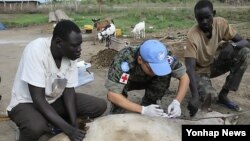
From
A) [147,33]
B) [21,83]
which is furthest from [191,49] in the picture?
[147,33]

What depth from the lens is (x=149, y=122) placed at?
3.09 metres

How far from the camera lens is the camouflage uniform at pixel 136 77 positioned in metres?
3.62

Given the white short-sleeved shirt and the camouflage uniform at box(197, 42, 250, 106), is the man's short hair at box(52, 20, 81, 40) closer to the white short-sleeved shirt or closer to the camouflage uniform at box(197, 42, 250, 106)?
the white short-sleeved shirt

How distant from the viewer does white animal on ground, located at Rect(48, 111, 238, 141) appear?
9.75 ft

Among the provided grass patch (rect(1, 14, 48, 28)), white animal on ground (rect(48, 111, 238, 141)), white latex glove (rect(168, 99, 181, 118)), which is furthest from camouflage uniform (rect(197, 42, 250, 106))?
grass patch (rect(1, 14, 48, 28))

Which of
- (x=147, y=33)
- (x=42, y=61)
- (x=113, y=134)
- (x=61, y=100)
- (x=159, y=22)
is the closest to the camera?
(x=113, y=134)

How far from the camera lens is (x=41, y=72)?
3.20 meters

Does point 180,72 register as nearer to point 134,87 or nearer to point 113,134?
point 134,87

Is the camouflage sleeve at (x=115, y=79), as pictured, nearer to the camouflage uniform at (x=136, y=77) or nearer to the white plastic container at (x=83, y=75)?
the camouflage uniform at (x=136, y=77)

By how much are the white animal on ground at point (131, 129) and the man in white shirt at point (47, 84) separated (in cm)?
12

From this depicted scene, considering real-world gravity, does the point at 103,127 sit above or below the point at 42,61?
below

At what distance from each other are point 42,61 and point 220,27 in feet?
7.18

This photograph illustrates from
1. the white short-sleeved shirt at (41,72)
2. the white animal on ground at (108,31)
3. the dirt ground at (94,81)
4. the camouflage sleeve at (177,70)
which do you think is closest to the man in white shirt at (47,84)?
the white short-sleeved shirt at (41,72)

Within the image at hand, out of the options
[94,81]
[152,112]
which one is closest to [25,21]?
[94,81]
